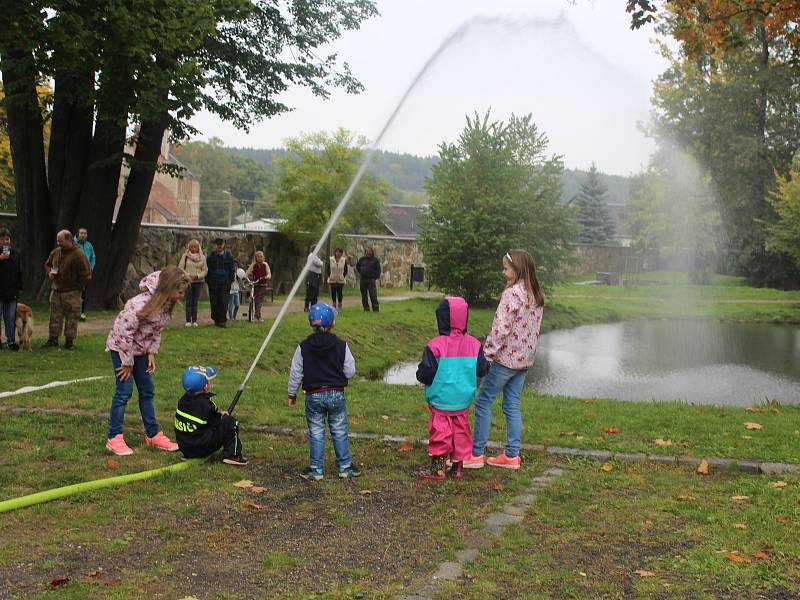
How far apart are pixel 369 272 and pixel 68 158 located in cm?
807

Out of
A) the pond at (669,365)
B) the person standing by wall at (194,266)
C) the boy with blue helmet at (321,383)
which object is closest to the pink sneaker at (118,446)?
the boy with blue helmet at (321,383)

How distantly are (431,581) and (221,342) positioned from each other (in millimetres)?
12459

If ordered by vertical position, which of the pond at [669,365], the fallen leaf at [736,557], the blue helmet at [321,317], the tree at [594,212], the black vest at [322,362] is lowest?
the pond at [669,365]

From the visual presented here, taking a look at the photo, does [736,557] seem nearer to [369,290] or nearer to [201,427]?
[201,427]

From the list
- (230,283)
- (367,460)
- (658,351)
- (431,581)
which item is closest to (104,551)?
(431,581)

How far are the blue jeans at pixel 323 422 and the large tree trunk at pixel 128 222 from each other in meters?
15.1

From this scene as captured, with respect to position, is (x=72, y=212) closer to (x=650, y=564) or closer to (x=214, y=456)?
(x=214, y=456)

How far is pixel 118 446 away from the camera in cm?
778

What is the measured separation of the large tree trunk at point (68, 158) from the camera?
2108 cm

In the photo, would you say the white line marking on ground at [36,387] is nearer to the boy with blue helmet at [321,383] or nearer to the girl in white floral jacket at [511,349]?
→ the boy with blue helmet at [321,383]

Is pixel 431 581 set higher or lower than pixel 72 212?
lower

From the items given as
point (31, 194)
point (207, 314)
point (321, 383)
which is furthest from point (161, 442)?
point (31, 194)

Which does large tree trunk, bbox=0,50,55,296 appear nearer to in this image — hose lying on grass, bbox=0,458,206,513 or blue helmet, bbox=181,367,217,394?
blue helmet, bbox=181,367,217,394

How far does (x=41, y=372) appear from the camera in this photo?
12.7 metres
